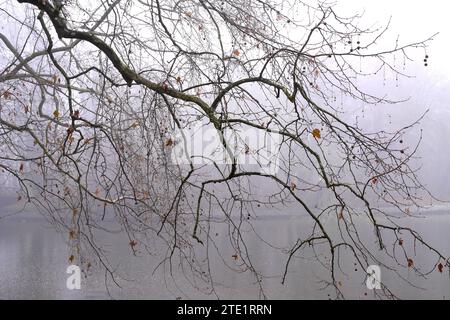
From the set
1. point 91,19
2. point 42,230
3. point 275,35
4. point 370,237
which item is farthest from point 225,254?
point 275,35

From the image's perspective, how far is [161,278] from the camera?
12773mm

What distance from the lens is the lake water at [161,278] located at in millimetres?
11367

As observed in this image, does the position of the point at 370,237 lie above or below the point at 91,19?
below

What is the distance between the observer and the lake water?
11367mm

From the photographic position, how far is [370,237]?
741 inches

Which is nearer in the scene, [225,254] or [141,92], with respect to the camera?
[141,92]

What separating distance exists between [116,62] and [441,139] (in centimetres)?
4121

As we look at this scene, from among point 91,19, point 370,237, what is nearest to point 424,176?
point 370,237
